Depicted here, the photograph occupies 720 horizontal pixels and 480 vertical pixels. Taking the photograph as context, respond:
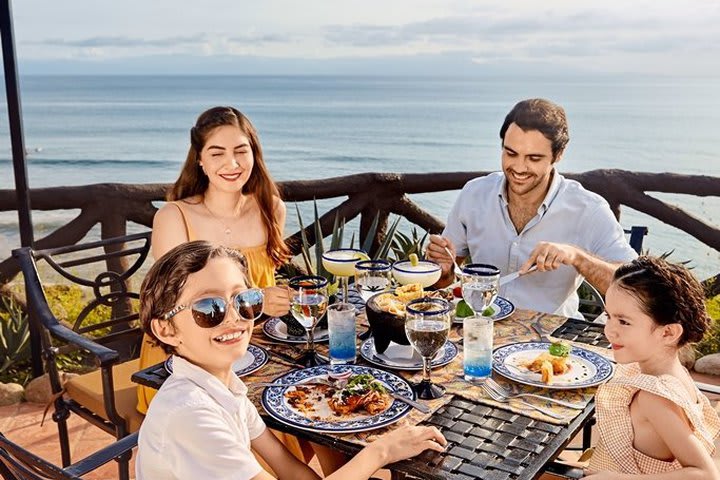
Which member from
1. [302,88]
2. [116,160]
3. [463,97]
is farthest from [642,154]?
[302,88]

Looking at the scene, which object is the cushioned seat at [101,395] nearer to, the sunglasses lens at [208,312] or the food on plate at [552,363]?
the sunglasses lens at [208,312]

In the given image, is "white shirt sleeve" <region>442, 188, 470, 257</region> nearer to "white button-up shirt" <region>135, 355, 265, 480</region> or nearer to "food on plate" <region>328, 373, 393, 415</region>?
"food on plate" <region>328, 373, 393, 415</region>

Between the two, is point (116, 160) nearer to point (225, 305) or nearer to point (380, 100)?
point (380, 100)

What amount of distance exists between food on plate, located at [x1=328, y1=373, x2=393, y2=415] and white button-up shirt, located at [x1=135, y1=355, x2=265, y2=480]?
314mm

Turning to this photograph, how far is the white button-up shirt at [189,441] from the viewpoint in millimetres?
1373

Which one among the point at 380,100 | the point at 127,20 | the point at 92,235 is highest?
the point at 127,20

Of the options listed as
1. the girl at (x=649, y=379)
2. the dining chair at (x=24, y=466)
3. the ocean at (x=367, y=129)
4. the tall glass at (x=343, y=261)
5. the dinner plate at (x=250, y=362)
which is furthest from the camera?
the ocean at (x=367, y=129)

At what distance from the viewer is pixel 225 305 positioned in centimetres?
150

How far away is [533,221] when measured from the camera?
3008 millimetres

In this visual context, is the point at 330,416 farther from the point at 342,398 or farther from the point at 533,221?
the point at 533,221

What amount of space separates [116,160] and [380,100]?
58.3ft

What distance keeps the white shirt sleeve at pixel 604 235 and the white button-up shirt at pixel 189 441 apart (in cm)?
194

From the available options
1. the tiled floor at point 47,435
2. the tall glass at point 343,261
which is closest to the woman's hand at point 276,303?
the tall glass at point 343,261

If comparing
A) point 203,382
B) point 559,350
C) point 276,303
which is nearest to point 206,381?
point 203,382
